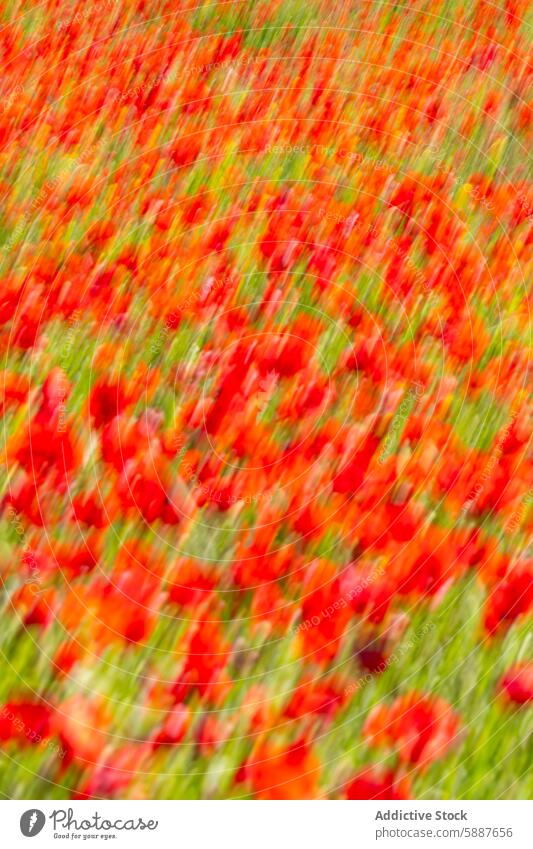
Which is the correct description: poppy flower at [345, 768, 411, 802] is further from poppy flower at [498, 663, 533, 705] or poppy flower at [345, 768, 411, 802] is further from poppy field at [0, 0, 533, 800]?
poppy flower at [498, 663, 533, 705]

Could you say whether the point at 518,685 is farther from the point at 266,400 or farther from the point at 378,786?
the point at 266,400

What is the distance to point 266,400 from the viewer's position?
10.5ft
